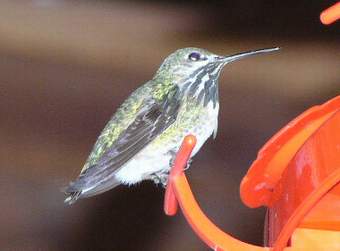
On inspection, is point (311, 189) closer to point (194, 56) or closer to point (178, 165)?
point (178, 165)

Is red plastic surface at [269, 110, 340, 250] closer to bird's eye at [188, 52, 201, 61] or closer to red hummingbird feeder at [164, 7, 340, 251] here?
red hummingbird feeder at [164, 7, 340, 251]

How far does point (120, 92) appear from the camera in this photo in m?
4.43

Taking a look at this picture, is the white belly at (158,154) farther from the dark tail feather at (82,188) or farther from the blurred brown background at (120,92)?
the blurred brown background at (120,92)

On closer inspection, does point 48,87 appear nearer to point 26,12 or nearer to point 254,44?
point 26,12

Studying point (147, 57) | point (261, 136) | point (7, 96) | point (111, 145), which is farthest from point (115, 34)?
point (111, 145)

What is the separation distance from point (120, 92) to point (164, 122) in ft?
9.22

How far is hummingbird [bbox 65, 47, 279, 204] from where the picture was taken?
1.61 meters

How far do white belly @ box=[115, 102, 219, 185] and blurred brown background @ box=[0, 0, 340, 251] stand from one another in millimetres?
2502

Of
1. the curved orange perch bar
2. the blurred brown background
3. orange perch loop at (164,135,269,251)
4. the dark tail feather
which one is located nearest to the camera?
the curved orange perch bar

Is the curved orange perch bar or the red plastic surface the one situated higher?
the curved orange perch bar

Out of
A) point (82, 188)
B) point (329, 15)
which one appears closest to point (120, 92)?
point (82, 188)

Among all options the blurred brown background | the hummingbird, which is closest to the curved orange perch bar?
the hummingbird

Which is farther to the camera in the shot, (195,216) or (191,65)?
(191,65)

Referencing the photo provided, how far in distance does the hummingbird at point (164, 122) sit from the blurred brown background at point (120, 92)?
8.20 ft
